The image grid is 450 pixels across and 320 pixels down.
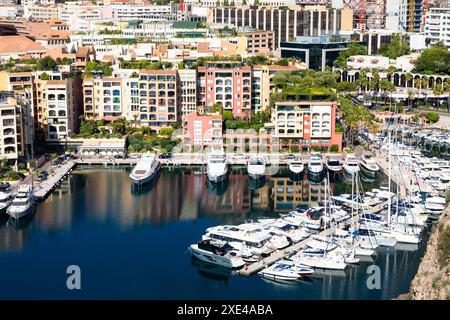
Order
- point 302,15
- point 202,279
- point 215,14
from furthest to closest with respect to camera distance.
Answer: point 215,14, point 302,15, point 202,279

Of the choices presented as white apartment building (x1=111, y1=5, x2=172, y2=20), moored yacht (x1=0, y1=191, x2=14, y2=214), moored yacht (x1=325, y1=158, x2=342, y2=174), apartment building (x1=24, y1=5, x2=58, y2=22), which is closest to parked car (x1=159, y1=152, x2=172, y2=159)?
moored yacht (x1=325, y1=158, x2=342, y2=174)

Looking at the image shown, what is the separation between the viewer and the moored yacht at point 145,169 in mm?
20106

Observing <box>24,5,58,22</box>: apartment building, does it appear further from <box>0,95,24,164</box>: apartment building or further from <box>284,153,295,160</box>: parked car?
<box>284,153,295,160</box>: parked car

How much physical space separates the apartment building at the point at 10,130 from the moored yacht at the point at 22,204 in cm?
334

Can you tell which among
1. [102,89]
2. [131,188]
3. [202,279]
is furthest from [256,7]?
[202,279]

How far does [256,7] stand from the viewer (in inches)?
1742

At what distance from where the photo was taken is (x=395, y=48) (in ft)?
125

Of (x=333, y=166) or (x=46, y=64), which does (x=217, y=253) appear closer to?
(x=333, y=166)

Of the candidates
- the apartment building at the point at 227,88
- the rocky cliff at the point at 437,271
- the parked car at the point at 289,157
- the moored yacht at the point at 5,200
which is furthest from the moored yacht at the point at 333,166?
the rocky cliff at the point at 437,271

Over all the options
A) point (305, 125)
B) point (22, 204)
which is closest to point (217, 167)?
point (305, 125)

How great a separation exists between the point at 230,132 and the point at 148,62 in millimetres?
6206

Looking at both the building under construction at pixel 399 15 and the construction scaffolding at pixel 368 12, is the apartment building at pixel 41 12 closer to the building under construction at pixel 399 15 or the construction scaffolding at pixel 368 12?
the construction scaffolding at pixel 368 12

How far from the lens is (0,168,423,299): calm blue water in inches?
492
